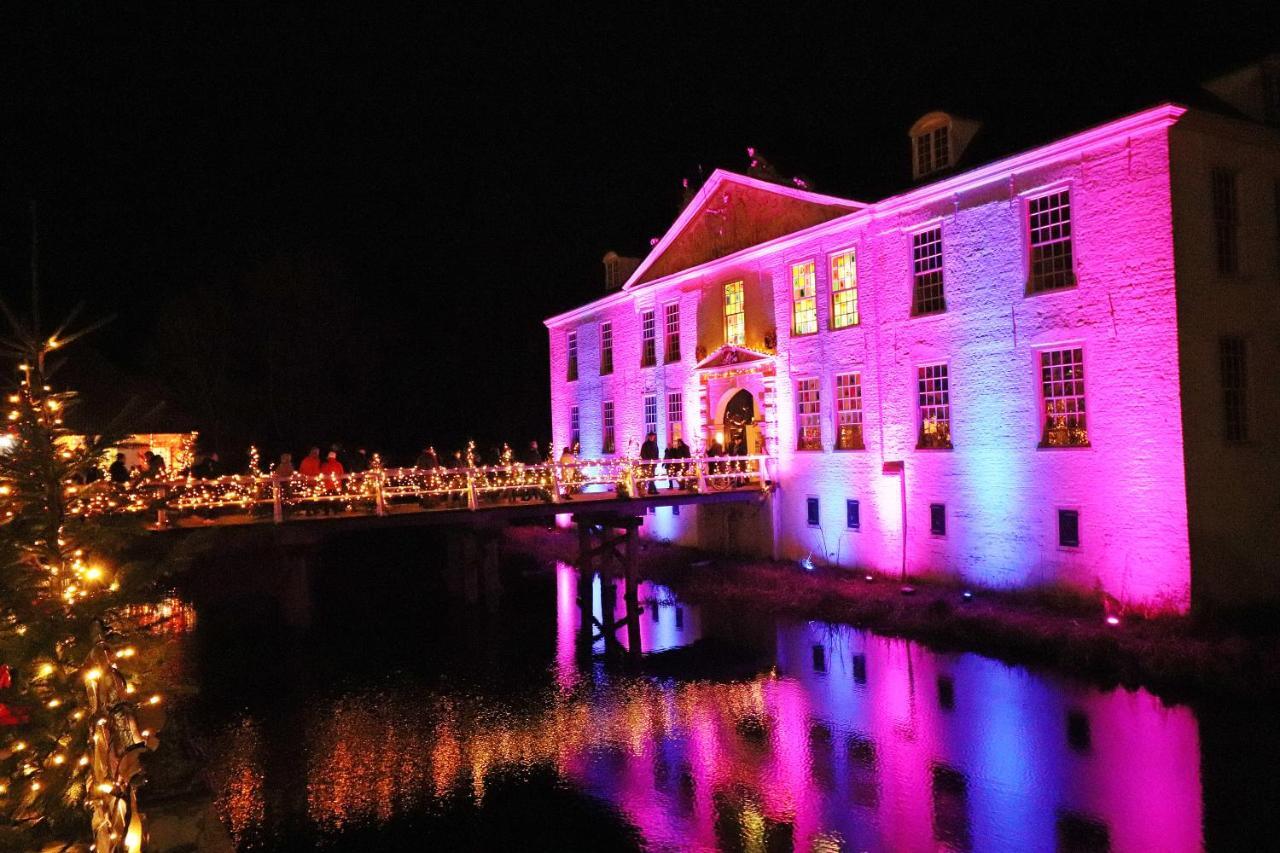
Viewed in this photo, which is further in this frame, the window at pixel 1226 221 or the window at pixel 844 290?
the window at pixel 844 290

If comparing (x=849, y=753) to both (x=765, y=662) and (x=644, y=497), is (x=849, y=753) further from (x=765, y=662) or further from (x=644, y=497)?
(x=644, y=497)

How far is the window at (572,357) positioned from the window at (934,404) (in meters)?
16.7

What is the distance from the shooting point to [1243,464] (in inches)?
639

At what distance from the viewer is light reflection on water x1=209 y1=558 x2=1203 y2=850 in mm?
9141

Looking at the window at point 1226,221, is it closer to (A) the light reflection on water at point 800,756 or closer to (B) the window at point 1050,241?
(B) the window at point 1050,241

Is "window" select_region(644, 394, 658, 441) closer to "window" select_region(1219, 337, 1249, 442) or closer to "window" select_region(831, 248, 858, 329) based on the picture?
"window" select_region(831, 248, 858, 329)

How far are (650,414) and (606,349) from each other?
391cm

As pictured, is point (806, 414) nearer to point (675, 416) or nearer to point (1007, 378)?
point (675, 416)

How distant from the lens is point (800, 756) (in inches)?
447

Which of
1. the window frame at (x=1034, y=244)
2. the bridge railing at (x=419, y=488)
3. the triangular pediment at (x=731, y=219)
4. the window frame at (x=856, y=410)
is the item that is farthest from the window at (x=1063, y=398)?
the bridge railing at (x=419, y=488)

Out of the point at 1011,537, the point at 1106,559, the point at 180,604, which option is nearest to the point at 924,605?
the point at 1011,537

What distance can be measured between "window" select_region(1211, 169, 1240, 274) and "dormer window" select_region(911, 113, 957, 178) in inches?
207

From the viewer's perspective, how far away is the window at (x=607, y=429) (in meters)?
32.2

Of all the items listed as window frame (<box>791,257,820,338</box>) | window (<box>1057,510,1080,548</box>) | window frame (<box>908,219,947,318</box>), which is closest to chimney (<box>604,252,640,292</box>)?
window frame (<box>791,257,820,338</box>)
